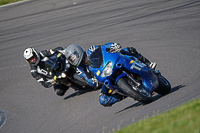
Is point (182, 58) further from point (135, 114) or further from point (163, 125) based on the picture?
point (163, 125)

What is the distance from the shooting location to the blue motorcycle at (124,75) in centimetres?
699

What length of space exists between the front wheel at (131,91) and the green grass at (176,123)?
1479 mm

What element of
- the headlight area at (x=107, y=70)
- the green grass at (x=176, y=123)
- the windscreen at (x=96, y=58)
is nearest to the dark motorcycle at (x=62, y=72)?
the windscreen at (x=96, y=58)

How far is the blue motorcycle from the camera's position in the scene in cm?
699

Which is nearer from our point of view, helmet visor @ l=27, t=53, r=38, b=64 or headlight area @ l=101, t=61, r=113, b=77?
headlight area @ l=101, t=61, r=113, b=77

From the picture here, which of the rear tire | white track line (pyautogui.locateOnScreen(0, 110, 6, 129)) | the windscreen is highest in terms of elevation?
the windscreen

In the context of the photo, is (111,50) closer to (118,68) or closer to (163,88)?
(118,68)

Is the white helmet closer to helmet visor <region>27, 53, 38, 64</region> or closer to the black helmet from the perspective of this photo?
helmet visor <region>27, 53, 38, 64</region>

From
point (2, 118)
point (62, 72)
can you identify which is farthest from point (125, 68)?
point (2, 118)

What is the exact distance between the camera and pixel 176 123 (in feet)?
15.1

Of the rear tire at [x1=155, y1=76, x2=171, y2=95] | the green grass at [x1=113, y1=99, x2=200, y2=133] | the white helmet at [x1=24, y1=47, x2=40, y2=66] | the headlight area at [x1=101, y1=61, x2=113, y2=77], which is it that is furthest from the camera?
the white helmet at [x1=24, y1=47, x2=40, y2=66]

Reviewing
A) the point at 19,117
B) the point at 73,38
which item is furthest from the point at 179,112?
the point at 73,38

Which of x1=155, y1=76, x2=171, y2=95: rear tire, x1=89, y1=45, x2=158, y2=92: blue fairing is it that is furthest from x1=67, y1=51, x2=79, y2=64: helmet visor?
x1=155, y1=76, x2=171, y2=95: rear tire

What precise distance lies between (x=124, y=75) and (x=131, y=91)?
1.20ft
